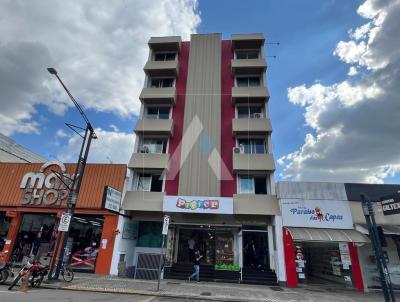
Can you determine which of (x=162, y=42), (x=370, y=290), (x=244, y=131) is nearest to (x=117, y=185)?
(x=244, y=131)

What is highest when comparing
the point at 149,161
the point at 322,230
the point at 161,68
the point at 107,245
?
the point at 161,68

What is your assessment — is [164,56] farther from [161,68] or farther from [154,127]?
[154,127]

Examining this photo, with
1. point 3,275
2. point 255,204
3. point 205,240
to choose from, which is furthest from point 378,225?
point 3,275

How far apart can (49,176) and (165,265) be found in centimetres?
1181

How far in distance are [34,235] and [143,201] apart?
10.0m

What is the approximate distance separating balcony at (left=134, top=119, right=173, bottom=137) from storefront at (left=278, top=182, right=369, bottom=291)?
34.3 ft

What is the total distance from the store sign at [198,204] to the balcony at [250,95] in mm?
9645

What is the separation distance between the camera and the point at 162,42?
85.8 ft

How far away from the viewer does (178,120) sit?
23.5 m

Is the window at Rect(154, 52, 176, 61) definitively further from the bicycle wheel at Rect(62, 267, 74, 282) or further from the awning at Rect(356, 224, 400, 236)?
the awning at Rect(356, 224, 400, 236)

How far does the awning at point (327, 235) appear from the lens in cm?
1615

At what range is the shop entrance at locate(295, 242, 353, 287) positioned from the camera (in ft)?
55.2

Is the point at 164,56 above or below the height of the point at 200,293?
above

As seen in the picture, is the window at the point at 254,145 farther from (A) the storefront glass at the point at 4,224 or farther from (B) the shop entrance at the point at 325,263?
(A) the storefront glass at the point at 4,224
